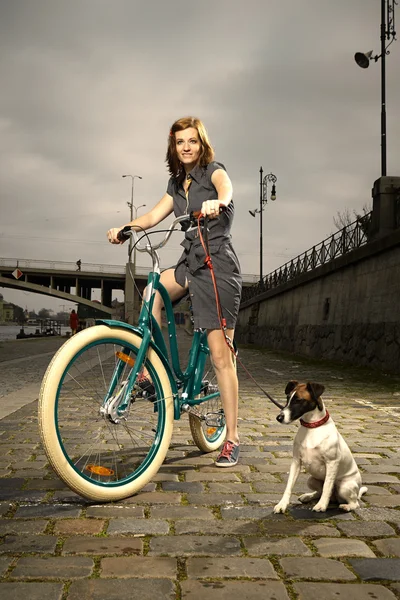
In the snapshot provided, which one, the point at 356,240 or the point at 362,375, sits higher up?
the point at 356,240

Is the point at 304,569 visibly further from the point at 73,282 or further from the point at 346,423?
the point at 73,282

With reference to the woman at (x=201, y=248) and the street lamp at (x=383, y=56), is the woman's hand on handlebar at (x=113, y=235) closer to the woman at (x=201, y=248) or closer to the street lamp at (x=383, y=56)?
the woman at (x=201, y=248)

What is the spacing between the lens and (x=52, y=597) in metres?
2.13

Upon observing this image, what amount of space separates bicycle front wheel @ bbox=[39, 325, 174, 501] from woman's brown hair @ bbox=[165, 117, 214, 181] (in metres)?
1.14

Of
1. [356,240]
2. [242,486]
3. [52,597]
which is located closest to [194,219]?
[242,486]

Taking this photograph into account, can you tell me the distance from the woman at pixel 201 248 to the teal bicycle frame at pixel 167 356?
0.11 meters

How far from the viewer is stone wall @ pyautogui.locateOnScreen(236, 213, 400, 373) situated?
567 inches

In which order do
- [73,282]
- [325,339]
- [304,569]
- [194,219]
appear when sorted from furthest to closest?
[73,282]
[325,339]
[194,219]
[304,569]

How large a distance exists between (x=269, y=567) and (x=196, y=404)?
67.1 inches

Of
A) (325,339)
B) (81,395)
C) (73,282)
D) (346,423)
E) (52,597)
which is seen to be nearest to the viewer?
(52,597)

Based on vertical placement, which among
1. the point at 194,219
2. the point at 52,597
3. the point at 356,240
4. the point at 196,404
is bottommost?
the point at 52,597

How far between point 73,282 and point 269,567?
71.3 metres

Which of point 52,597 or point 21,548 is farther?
point 21,548

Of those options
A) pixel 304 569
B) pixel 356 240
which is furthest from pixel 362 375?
pixel 304 569
